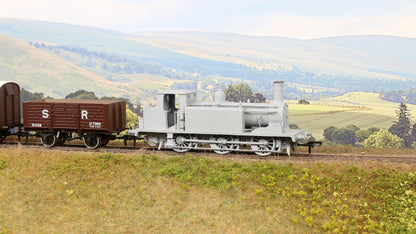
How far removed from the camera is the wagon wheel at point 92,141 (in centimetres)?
2115

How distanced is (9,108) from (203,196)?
14.2 metres

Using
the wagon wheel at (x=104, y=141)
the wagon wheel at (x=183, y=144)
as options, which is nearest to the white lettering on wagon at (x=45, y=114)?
the wagon wheel at (x=104, y=141)

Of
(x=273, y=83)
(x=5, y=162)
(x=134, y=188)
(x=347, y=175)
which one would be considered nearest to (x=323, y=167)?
(x=347, y=175)

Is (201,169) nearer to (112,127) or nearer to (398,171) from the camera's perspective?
(112,127)

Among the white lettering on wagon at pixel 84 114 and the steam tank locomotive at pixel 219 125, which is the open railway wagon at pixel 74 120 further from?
the steam tank locomotive at pixel 219 125

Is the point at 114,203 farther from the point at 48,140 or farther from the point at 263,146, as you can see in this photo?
the point at 48,140

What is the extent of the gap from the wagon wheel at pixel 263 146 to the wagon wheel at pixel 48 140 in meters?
10.5

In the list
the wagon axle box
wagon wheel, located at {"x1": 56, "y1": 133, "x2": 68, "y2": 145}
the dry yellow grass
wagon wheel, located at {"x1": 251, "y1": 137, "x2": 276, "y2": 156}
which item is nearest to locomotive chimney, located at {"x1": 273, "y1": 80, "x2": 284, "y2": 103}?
wagon wheel, located at {"x1": 251, "y1": 137, "x2": 276, "y2": 156}

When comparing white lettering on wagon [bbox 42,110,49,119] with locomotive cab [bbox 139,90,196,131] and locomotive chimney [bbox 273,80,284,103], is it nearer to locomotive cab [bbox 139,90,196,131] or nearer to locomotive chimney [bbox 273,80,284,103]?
locomotive cab [bbox 139,90,196,131]

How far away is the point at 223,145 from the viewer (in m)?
19.5

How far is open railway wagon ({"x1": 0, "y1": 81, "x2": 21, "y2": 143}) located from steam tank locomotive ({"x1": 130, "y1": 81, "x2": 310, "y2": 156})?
8.00 m

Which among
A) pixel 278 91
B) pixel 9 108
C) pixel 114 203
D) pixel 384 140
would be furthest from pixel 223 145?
pixel 384 140

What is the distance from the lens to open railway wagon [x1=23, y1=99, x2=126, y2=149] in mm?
20506

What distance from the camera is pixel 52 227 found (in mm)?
14508
